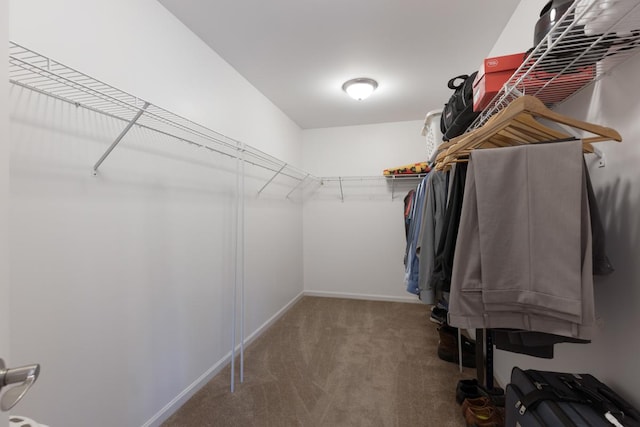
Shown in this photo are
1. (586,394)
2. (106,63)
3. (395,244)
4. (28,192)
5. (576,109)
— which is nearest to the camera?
(586,394)

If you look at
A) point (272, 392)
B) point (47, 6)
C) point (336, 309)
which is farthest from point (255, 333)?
point (47, 6)

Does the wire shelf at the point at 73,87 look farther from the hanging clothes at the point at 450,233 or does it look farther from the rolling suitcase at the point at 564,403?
the rolling suitcase at the point at 564,403

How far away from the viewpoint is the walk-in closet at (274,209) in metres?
0.89

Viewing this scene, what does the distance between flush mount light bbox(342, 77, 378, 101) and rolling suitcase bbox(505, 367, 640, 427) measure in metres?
2.35

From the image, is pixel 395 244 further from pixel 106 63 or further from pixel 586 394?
pixel 106 63

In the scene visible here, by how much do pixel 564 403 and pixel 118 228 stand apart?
6.26 ft

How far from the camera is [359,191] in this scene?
3.91m

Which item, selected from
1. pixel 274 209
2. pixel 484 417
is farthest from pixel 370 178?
pixel 484 417

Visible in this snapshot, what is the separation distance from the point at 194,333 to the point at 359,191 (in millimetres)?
2707

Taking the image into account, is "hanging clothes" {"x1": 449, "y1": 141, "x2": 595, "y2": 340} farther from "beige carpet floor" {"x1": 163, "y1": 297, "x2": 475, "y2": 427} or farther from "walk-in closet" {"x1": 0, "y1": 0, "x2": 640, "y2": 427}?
"beige carpet floor" {"x1": 163, "y1": 297, "x2": 475, "y2": 427}

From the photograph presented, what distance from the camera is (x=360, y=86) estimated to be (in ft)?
8.39

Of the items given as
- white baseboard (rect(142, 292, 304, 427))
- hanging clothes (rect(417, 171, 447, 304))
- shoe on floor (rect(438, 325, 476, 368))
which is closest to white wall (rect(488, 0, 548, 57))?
hanging clothes (rect(417, 171, 447, 304))

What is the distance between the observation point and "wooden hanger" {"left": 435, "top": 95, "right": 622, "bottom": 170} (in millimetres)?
867

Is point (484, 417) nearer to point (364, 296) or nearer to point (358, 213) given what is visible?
point (364, 296)
